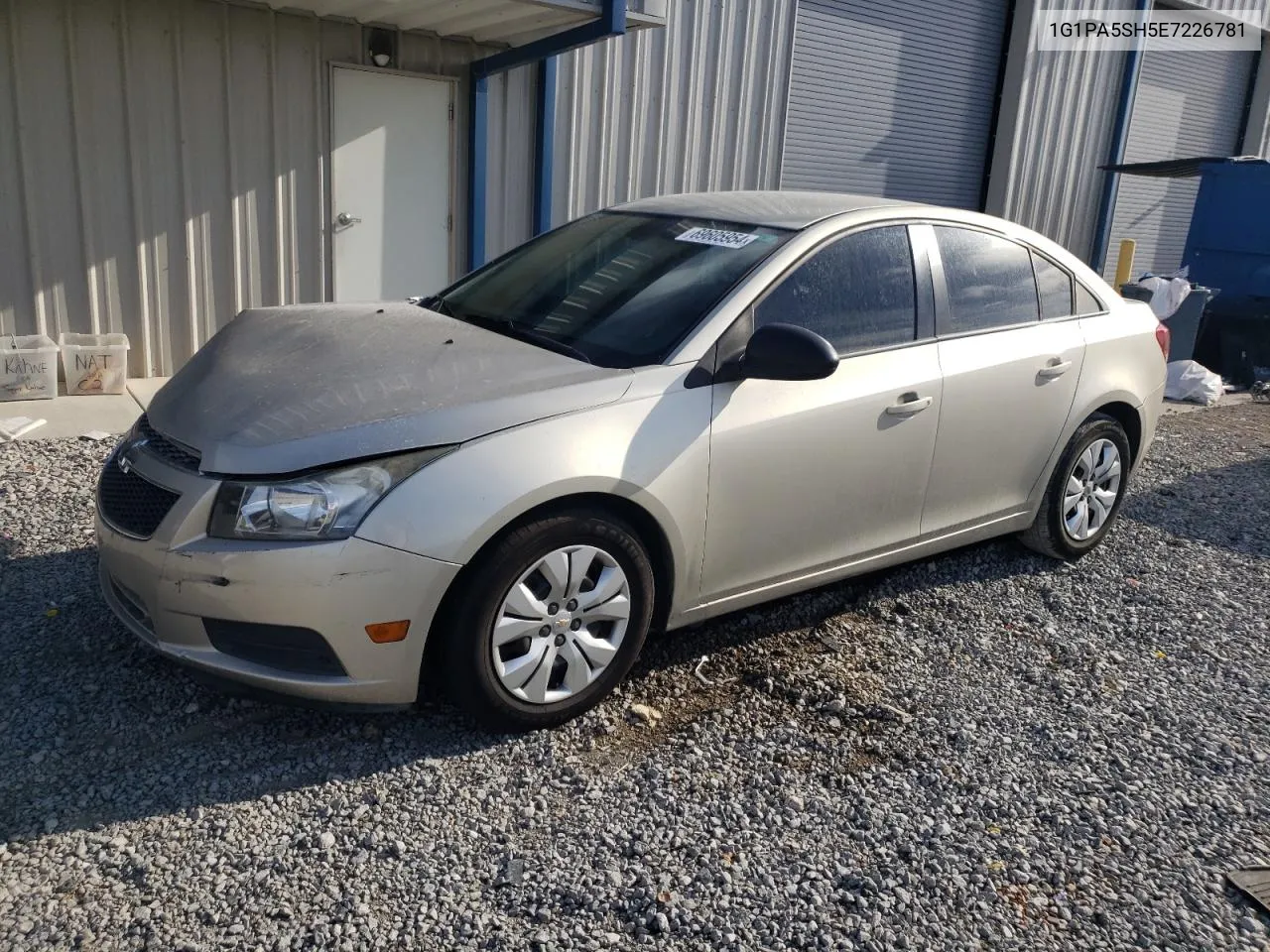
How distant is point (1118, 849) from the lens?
9.89 ft

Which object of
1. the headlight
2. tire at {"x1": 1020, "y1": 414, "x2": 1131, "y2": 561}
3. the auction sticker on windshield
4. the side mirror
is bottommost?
tire at {"x1": 1020, "y1": 414, "x2": 1131, "y2": 561}

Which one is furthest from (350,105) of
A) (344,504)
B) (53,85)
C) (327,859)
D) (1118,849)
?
(1118,849)

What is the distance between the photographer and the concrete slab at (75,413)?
629 centimetres

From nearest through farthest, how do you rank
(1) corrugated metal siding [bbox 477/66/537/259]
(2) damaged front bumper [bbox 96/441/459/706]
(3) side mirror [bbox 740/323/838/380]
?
1. (2) damaged front bumper [bbox 96/441/459/706]
2. (3) side mirror [bbox 740/323/838/380]
3. (1) corrugated metal siding [bbox 477/66/537/259]

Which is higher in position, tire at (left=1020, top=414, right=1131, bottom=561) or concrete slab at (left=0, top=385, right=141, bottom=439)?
tire at (left=1020, top=414, right=1131, bottom=561)

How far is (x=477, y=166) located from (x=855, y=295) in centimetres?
519

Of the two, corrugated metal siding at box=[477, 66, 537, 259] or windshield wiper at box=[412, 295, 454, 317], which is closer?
windshield wiper at box=[412, 295, 454, 317]

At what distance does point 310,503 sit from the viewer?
116 inches

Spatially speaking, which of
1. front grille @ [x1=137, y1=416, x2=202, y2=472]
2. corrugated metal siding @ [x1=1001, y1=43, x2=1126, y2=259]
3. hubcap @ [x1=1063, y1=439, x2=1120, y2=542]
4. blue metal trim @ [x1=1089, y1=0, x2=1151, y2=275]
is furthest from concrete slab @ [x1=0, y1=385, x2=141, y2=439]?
blue metal trim @ [x1=1089, y1=0, x2=1151, y2=275]

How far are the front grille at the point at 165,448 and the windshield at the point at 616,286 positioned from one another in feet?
3.88

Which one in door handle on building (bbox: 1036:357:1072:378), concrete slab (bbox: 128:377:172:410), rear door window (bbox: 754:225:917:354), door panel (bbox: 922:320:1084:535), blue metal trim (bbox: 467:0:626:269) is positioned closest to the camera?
rear door window (bbox: 754:225:917:354)

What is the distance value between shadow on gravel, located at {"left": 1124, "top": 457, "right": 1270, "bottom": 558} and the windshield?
337cm

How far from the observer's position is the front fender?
9.69ft

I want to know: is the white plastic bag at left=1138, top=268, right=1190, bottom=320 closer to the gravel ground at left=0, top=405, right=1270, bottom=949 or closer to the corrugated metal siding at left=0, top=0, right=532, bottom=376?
the gravel ground at left=0, top=405, right=1270, bottom=949
